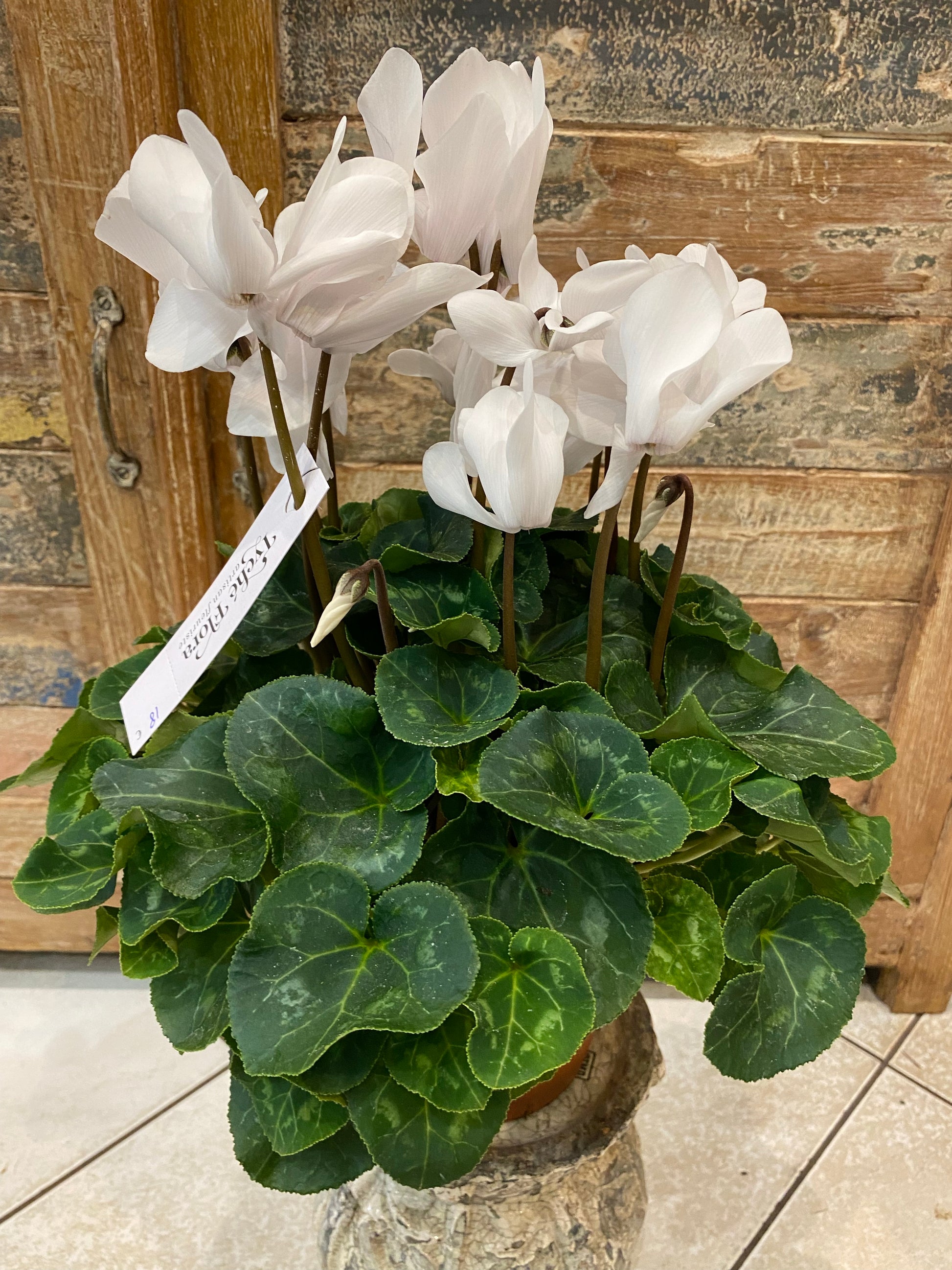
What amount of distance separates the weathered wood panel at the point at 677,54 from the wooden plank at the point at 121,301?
143mm

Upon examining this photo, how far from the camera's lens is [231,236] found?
0.44 m

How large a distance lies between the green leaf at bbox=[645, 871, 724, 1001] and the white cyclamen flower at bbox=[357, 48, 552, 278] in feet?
1.30

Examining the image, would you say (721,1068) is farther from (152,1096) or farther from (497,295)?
(152,1096)

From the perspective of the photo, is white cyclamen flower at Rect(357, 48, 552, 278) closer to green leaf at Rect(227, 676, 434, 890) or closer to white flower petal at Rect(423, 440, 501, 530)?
white flower petal at Rect(423, 440, 501, 530)

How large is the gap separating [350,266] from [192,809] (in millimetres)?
311

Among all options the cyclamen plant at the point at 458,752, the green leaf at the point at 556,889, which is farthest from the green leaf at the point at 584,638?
the green leaf at the point at 556,889

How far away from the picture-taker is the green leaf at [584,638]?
633mm

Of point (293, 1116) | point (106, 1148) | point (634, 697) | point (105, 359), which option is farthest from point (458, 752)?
point (106, 1148)

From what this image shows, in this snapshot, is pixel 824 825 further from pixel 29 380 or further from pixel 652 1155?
pixel 29 380

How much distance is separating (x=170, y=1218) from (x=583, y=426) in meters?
0.97

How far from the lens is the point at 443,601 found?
→ 0.63 metres

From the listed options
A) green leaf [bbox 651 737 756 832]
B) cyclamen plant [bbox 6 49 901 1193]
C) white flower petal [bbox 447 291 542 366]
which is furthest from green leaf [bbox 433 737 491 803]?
white flower petal [bbox 447 291 542 366]

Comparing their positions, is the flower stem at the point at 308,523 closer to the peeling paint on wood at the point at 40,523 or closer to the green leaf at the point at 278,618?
the green leaf at the point at 278,618

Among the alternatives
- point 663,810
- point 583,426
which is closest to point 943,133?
point 583,426
